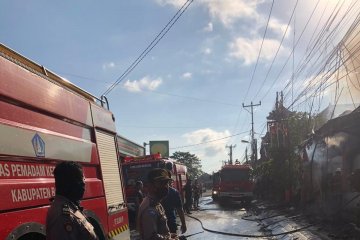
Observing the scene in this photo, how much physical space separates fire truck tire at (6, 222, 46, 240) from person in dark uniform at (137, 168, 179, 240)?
3.05ft

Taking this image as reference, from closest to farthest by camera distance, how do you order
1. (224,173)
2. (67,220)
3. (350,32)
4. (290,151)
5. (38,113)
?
(67,220), (38,113), (350,32), (290,151), (224,173)

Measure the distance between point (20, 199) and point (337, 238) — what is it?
1026cm

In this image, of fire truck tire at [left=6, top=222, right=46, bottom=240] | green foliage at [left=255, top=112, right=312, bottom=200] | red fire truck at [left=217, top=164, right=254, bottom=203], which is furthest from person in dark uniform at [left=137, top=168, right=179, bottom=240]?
red fire truck at [left=217, top=164, right=254, bottom=203]

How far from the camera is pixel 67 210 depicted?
10.4 ft

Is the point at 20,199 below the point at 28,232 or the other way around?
the other way around

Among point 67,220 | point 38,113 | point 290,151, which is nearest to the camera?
point 67,220

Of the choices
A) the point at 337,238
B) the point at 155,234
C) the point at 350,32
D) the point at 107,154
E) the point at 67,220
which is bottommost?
the point at 337,238

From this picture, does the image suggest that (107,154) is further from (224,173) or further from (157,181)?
(224,173)

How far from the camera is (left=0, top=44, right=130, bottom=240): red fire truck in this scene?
14.3 feet

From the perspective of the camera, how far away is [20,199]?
444cm

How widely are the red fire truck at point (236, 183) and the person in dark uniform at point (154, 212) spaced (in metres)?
28.3

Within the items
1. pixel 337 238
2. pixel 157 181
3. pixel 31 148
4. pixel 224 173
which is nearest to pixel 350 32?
pixel 337 238

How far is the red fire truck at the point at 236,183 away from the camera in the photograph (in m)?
33.0

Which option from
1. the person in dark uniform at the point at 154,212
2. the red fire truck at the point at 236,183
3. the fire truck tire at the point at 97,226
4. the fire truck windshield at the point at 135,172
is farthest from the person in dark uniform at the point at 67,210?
the red fire truck at the point at 236,183
